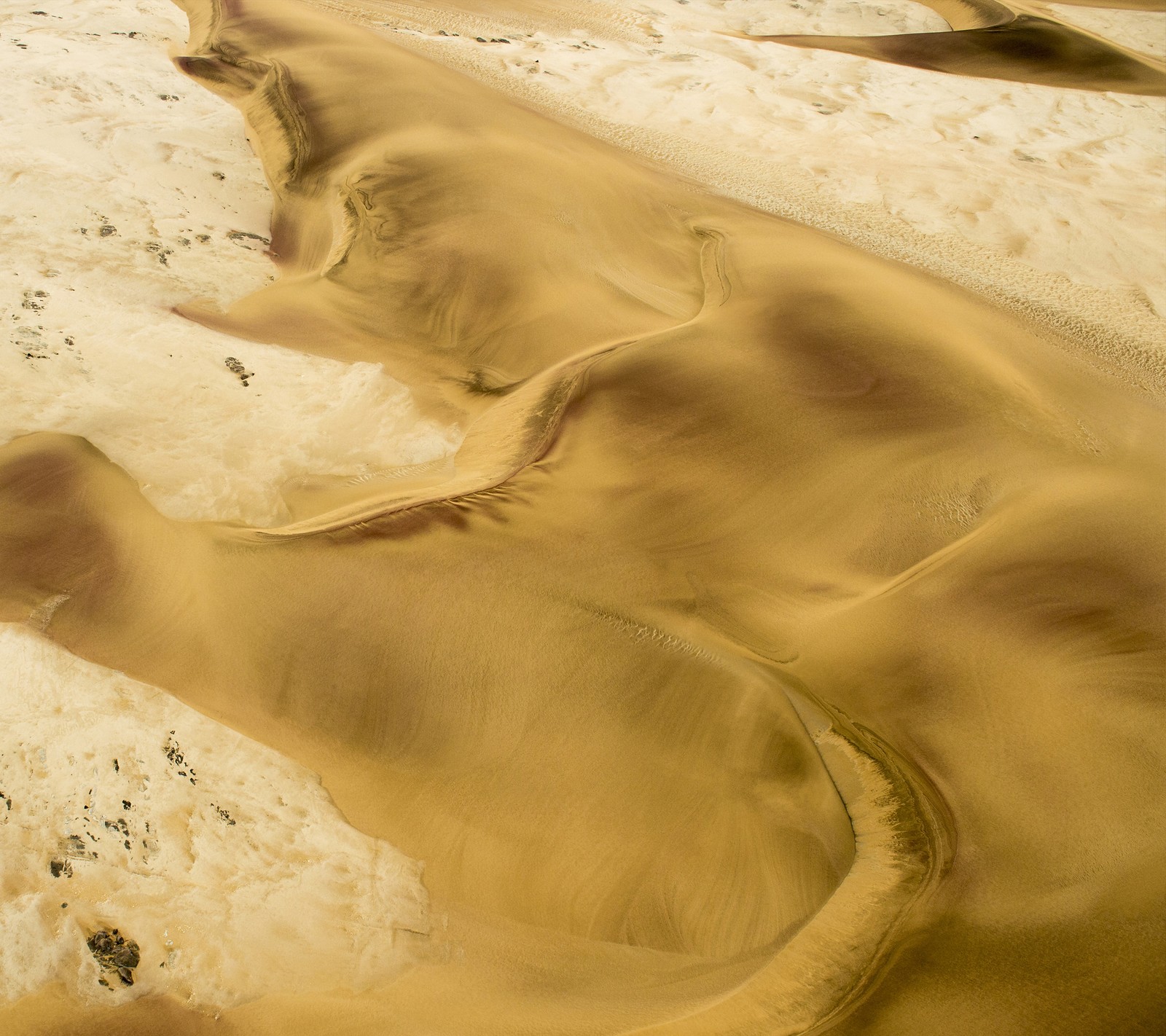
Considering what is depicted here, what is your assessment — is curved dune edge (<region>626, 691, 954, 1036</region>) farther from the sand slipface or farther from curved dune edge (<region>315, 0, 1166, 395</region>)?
curved dune edge (<region>315, 0, 1166, 395</region>)

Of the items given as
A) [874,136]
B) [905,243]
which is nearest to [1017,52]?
[874,136]

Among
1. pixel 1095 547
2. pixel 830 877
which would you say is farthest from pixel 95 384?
pixel 1095 547

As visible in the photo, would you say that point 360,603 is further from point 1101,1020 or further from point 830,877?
point 1101,1020

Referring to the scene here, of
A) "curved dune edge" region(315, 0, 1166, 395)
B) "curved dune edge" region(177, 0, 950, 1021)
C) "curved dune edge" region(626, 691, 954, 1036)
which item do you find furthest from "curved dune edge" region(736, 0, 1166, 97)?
"curved dune edge" region(626, 691, 954, 1036)

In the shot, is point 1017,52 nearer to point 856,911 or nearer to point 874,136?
point 874,136

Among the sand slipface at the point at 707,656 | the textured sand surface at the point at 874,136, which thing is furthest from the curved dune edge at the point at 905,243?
the sand slipface at the point at 707,656

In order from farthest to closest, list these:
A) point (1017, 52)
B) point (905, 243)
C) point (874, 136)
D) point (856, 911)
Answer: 1. point (1017, 52)
2. point (874, 136)
3. point (905, 243)
4. point (856, 911)

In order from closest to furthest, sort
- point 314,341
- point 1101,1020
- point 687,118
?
point 1101,1020
point 314,341
point 687,118
